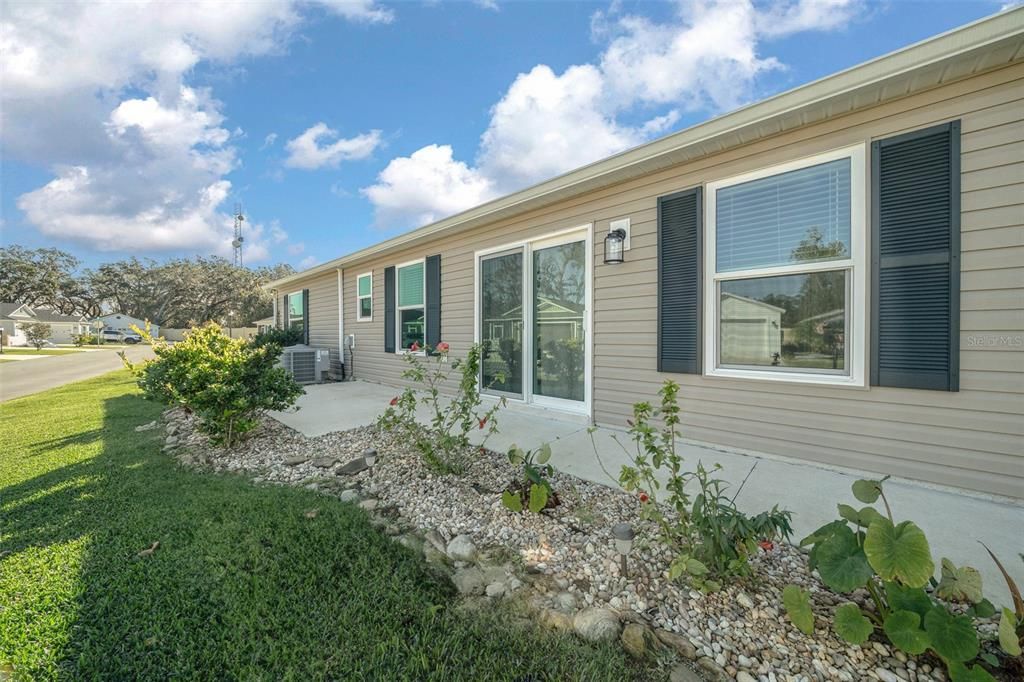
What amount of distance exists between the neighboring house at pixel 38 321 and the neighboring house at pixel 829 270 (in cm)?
4726

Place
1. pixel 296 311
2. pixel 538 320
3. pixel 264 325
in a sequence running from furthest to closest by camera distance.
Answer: pixel 264 325, pixel 296 311, pixel 538 320

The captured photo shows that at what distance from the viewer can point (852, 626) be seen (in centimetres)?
131

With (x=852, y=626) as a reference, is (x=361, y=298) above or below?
above

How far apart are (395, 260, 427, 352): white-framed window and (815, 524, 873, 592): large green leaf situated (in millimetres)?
5732

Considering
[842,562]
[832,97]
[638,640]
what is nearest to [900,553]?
[842,562]

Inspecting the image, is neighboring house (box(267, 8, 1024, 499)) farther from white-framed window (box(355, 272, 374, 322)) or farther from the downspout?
the downspout

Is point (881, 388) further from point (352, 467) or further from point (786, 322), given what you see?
point (352, 467)

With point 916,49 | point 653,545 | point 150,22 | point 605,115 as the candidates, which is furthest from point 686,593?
point 150,22

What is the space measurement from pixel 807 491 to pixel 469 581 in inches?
86.0

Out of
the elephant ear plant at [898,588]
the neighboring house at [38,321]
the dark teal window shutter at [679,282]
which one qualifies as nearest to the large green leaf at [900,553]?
the elephant ear plant at [898,588]

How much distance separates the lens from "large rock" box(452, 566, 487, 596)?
1.90 meters

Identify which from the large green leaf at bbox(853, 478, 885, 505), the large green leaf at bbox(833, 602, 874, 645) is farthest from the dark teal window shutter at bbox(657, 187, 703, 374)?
the large green leaf at bbox(833, 602, 874, 645)

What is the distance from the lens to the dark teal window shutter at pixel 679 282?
359 centimetres

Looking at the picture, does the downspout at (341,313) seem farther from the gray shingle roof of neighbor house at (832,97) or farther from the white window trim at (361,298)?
the gray shingle roof of neighbor house at (832,97)
